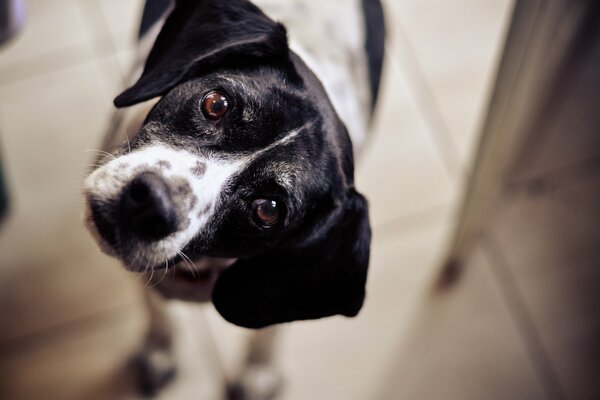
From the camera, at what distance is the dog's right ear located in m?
1.12

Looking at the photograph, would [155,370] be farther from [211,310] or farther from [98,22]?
[98,22]

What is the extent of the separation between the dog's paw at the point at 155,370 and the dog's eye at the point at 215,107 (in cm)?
86

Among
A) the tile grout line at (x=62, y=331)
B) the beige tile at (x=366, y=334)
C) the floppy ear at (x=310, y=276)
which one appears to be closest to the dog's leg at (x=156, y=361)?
the tile grout line at (x=62, y=331)

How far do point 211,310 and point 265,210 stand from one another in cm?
79

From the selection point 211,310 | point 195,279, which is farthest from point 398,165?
point 195,279

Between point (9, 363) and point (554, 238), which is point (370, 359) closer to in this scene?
point (554, 238)

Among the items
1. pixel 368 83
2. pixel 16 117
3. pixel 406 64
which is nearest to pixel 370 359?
pixel 368 83

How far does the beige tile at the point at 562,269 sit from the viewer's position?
1882 millimetres

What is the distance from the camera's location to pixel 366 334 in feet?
6.19

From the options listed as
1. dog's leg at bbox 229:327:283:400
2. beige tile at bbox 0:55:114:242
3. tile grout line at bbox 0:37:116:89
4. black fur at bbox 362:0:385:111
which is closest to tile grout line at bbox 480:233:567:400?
black fur at bbox 362:0:385:111

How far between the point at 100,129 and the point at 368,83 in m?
0.88

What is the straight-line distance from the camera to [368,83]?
1.67 meters

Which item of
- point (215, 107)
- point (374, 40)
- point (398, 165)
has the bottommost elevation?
point (398, 165)

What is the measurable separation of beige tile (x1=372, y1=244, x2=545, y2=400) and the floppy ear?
76 centimetres
